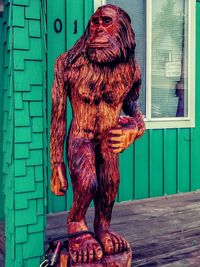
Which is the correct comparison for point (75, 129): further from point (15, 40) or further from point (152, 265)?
point (152, 265)

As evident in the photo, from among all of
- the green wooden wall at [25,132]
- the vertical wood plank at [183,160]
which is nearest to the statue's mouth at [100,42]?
the green wooden wall at [25,132]

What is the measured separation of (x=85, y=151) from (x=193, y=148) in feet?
9.66

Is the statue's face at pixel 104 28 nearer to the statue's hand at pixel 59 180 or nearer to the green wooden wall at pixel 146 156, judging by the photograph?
the statue's hand at pixel 59 180

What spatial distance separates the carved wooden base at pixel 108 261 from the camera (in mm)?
1565

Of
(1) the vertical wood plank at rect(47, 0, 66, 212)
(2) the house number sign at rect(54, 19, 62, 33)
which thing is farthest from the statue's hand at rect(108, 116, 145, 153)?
(2) the house number sign at rect(54, 19, 62, 33)

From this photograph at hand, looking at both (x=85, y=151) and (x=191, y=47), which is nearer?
(x=85, y=151)

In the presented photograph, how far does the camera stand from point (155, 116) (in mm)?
4102

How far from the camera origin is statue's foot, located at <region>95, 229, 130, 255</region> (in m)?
1.63

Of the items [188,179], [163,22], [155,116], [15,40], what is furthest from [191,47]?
[15,40]

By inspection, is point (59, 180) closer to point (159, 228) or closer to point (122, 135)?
point (122, 135)

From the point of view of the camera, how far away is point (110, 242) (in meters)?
1.64

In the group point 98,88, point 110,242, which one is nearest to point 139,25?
point 98,88

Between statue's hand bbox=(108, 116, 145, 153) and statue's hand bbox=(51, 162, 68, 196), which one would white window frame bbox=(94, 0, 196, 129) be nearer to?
statue's hand bbox=(108, 116, 145, 153)

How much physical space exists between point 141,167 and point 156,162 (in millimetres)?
203
